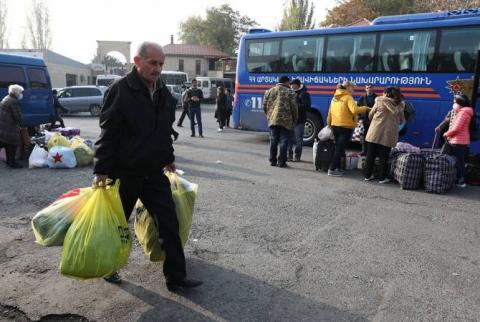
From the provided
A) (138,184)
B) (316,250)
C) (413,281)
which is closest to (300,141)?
(316,250)

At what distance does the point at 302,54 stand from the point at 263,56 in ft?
4.42

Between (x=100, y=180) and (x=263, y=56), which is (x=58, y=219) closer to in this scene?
(x=100, y=180)

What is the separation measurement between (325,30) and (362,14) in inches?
1081

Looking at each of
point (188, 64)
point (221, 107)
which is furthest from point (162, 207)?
point (188, 64)

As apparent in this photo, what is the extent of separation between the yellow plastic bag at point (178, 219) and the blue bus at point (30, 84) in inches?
384

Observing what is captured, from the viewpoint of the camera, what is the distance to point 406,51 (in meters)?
10.2

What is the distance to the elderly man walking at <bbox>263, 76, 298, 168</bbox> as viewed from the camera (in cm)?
869

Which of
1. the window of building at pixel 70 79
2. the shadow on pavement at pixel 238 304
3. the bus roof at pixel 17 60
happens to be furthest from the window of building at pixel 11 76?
the window of building at pixel 70 79

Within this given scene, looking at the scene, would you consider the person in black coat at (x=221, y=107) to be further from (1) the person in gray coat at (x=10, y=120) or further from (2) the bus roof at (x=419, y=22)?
(1) the person in gray coat at (x=10, y=120)

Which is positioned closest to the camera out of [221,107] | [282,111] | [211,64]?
[282,111]

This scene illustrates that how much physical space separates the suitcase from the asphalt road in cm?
137

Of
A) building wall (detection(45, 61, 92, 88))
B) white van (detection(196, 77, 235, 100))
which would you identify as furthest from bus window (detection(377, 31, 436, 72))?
building wall (detection(45, 61, 92, 88))

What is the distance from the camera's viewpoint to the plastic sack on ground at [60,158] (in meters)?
8.36

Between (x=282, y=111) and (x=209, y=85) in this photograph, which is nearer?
(x=282, y=111)
